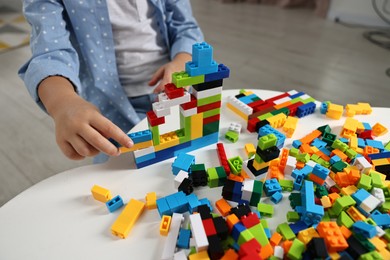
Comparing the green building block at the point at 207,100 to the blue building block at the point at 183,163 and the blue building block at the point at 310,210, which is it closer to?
the blue building block at the point at 183,163

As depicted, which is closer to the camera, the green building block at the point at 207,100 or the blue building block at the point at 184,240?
the blue building block at the point at 184,240

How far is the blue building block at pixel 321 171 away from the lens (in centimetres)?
48

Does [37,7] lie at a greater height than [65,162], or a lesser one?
greater

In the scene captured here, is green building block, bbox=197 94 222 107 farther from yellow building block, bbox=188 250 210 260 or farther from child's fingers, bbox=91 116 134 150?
yellow building block, bbox=188 250 210 260

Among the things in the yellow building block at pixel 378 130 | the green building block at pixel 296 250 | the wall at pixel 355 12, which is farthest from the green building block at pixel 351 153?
the wall at pixel 355 12

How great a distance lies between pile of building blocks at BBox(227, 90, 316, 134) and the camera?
1.96ft

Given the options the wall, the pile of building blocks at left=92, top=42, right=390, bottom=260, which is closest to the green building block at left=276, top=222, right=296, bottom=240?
the pile of building blocks at left=92, top=42, right=390, bottom=260

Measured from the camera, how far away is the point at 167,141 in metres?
0.53

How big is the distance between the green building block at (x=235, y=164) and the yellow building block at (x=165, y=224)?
13cm

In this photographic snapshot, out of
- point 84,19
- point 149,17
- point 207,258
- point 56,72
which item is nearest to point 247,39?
point 149,17

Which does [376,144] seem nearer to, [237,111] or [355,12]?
[237,111]

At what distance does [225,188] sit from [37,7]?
0.53 meters

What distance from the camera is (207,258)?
15.3 inches

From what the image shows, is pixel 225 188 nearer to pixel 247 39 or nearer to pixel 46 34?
pixel 46 34
